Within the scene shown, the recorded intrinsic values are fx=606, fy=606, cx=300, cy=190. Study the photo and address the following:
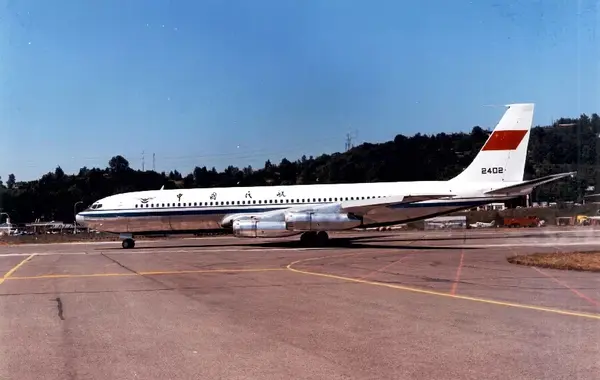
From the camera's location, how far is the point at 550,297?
11.4 metres

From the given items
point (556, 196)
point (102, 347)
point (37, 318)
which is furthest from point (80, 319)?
point (556, 196)

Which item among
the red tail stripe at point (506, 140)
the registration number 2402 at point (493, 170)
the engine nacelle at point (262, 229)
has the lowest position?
the engine nacelle at point (262, 229)

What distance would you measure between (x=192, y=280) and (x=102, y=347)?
7886 millimetres

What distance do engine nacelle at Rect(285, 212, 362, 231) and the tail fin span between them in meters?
7.74

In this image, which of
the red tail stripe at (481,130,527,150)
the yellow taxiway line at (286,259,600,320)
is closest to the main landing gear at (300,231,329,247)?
the red tail stripe at (481,130,527,150)

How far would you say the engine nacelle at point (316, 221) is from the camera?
1190 inches

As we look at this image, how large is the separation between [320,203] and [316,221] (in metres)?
2.84

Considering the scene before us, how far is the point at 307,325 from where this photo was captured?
352 inches

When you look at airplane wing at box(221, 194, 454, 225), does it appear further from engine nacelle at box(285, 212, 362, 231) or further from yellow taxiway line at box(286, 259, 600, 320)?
yellow taxiway line at box(286, 259, 600, 320)

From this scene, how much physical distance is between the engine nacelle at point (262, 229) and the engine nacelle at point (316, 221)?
14.4 inches

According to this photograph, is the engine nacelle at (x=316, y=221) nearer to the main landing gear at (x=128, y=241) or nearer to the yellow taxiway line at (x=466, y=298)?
the main landing gear at (x=128, y=241)

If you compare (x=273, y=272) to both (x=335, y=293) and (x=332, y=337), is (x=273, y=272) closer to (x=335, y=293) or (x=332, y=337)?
(x=335, y=293)

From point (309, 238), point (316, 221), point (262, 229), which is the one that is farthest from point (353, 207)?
point (262, 229)

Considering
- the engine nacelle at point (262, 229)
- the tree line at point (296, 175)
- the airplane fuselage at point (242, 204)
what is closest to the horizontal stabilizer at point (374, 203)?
the airplane fuselage at point (242, 204)
